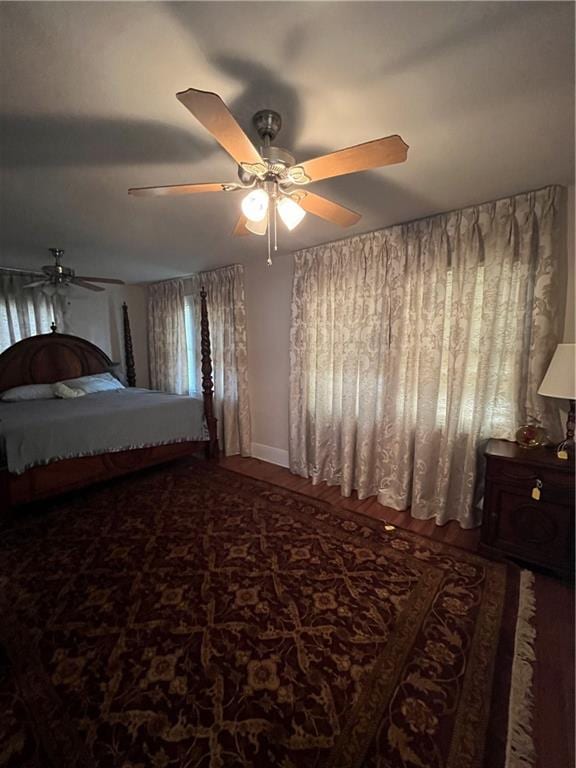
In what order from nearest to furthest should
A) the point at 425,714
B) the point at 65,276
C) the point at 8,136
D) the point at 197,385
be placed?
the point at 425,714 < the point at 8,136 < the point at 65,276 < the point at 197,385

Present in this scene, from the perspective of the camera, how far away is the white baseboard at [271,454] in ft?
11.4

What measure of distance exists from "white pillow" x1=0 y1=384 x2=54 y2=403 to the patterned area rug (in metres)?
1.85

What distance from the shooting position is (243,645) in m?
1.38

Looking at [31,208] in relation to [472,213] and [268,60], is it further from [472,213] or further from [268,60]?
[472,213]

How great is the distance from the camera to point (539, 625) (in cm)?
147

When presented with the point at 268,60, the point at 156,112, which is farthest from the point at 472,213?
the point at 156,112

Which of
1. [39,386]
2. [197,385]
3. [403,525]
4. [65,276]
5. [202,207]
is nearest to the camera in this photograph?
[202,207]

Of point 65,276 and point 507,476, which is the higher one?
point 65,276

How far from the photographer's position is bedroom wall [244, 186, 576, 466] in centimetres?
332

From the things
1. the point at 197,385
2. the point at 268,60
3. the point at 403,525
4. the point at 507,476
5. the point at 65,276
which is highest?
the point at 268,60

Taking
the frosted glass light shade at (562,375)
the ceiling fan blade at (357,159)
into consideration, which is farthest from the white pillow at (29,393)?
the frosted glass light shade at (562,375)

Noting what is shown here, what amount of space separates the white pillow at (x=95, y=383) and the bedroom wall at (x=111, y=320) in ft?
2.06

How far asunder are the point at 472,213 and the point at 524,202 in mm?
282

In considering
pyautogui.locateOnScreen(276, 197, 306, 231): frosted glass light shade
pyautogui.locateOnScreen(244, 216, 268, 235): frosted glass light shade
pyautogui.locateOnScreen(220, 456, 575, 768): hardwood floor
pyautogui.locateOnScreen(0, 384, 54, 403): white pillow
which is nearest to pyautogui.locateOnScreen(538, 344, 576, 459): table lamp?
pyautogui.locateOnScreen(220, 456, 575, 768): hardwood floor
